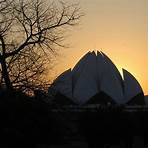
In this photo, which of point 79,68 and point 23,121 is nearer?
point 23,121

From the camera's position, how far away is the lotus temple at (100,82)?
192 feet

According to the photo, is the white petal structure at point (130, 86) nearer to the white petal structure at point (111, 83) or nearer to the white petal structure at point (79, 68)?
the white petal structure at point (111, 83)

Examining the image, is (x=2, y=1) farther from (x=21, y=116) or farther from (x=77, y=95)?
(x=77, y=95)

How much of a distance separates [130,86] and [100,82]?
3498mm

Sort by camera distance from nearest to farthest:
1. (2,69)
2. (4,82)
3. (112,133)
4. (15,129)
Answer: (15,129) < (4,82) < (2,69) < (112,133)

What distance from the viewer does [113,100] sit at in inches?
2267

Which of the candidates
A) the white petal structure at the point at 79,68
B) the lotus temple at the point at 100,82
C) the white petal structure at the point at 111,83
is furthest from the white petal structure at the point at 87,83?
the white petal structure at the point at 111,83

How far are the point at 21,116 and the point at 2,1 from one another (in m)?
7.99

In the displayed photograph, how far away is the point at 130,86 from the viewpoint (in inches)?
2381

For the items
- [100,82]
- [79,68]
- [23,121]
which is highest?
[79,68]

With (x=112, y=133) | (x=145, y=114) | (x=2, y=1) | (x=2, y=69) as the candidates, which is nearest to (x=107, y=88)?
(x=145, y=114)

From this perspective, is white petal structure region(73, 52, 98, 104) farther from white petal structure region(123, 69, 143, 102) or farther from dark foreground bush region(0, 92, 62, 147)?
dark foreground bush region(0, 92, 62, 147)

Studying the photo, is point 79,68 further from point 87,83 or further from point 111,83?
point 111,83

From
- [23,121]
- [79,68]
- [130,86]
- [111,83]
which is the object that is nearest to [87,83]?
[79,68]
